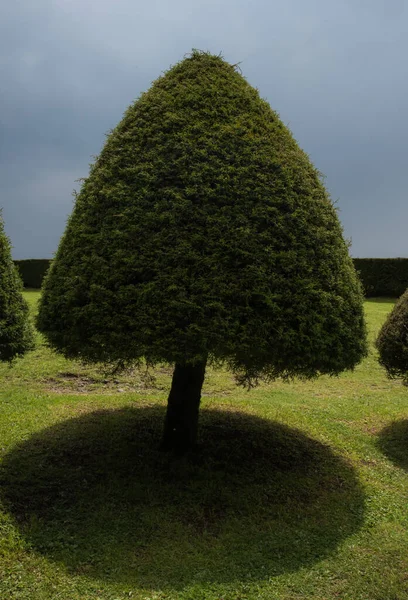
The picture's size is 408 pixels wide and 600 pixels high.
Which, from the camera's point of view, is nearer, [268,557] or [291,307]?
[268,557]

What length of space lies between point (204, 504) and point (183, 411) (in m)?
1.43

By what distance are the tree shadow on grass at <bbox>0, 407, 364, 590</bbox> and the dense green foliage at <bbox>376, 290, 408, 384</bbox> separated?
206cm

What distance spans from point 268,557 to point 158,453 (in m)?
2.37

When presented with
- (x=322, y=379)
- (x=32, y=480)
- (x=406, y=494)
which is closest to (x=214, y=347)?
(x=32, y=480)

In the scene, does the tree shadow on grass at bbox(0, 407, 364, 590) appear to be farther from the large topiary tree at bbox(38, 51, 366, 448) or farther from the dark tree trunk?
the large topiary tree at bbox(38, 51, 366, 448)

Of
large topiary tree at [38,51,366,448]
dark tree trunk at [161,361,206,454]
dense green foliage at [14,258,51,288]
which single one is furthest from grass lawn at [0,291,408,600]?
dense green foliage at [14,258,51,288]

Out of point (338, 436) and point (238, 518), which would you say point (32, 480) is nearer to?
point (238, 518)

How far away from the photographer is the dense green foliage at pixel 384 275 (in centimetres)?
3047

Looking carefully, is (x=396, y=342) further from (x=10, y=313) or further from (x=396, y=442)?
(x=10, y=313)

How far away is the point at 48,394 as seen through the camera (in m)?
10.3

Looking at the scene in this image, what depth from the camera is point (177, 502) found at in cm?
593

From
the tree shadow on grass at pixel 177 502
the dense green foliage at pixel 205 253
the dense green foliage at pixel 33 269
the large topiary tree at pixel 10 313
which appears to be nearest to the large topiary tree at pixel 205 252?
the dense green foliage at pixel 205 253

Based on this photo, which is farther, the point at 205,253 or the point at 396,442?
the point at 396,442

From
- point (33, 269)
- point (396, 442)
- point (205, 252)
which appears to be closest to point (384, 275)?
point (33, 269)
